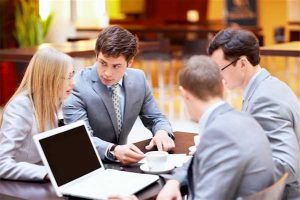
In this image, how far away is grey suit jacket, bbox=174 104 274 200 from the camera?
1.62 meters

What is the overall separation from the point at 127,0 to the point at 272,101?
1199 cm

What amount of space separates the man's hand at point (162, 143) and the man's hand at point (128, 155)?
27 centimetres

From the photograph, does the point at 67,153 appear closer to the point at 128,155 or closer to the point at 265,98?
the point at 128,155

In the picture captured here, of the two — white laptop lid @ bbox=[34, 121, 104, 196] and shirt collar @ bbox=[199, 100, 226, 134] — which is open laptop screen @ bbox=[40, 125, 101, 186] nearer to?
white laptop lid @ bbox=[34, 121, 104, 196]

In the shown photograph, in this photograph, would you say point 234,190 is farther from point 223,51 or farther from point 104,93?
point 104,93

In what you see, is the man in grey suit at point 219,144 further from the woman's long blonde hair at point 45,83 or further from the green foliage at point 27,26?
the green foliage at point 27,26

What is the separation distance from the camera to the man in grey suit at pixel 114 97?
8.72ft

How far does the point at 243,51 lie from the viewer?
2312 mm

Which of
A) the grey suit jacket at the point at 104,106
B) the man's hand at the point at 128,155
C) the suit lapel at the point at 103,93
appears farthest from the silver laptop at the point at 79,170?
the suit lapel at the point at 103,93

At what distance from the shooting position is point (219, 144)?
5.34 feet

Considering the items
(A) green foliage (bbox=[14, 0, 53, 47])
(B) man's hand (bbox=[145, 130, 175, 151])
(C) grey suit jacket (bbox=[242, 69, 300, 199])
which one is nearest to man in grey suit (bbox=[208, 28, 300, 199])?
(C) grey suit jacket (bbox=[242, 69, 300, 199])

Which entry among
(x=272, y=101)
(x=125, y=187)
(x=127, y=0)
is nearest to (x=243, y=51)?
(x=272, y=101)

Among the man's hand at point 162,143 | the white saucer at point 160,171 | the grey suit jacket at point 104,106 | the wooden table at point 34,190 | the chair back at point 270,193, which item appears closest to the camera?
the chair back at point 270,193

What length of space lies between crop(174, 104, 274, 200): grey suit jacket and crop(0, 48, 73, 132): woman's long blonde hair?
0.87 m
